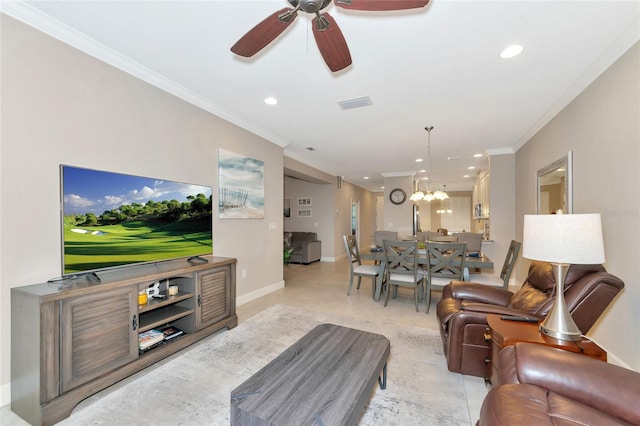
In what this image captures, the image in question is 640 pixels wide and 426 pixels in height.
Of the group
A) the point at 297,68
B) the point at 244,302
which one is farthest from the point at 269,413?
the point at 244,302

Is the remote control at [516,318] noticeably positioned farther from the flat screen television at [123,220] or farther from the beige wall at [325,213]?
the beige wall at [325,213]

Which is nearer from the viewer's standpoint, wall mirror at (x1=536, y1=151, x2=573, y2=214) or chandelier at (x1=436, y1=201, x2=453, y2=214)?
wall mirror at (x1=536, y1=151, x2=573, y2=214)

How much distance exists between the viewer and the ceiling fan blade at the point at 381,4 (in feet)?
4.18

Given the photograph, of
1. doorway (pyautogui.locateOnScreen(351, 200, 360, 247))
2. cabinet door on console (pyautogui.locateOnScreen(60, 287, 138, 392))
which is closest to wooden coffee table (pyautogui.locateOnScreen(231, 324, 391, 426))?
cabinet door on console (pyautogui.locateOnScreen(60, 287, 138, 392))

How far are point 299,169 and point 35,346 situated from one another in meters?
4.86

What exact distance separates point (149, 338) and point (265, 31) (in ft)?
8.31

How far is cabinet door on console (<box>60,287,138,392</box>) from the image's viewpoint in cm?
167

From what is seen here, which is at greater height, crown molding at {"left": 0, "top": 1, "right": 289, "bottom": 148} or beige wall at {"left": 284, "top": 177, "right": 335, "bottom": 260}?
crown molding at {"left": 0, "top": 1, "right": 289, "bottom": 148}

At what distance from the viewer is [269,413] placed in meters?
1.17

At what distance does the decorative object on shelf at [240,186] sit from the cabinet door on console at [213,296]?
0.92 meters

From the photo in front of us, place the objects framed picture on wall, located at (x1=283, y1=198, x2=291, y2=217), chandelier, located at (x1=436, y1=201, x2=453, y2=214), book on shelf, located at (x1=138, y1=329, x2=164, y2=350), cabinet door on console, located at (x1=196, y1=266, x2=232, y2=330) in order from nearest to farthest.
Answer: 1. book on shelf, located at (x1=138, y1=329, x2=164, y2=350)
2. cabinet door on console, located at (x1=196, y1=266, x2=232, y2=330)
3. framed picture on wall, located at (x1=283, y1=198, x2=291, y2=217)
4. chandelier, located at (x1=436, y1=201, x2=453, y2=214)

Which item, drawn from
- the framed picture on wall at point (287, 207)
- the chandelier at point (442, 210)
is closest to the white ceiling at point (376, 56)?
the framed picture on wall at point (287, 207)

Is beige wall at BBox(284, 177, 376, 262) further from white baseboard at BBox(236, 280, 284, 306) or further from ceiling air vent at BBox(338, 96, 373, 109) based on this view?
ceiling air vent at BBox(338, 96, 373, 109)

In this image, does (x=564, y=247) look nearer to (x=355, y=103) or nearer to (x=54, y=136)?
(x=355, y=103)
